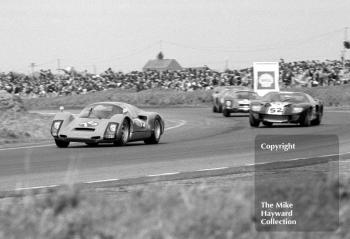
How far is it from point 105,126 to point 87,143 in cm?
62

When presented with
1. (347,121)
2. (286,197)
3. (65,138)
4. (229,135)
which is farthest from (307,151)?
(347,121)

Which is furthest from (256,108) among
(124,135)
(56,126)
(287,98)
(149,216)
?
(149,216)

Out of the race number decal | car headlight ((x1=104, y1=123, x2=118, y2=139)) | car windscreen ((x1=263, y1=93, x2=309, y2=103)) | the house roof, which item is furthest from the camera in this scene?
the house roof

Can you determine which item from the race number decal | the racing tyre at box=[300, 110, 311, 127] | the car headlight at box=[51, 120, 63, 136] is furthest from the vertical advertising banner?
the car headlight at box=[51, 120, 63, 136]

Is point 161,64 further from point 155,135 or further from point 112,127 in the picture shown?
A: point 112,127

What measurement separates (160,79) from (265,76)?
27.3 metres

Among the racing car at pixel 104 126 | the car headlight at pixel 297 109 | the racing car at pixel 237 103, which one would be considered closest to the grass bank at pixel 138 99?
the racing car at pixel 237 103

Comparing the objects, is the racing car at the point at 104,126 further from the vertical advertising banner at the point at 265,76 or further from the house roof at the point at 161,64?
the house roof at the point at 161,64

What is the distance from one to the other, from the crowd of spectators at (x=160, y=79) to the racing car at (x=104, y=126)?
1611 inches

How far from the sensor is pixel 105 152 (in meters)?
20.4

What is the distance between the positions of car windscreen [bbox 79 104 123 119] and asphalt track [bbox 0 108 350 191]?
0.74m

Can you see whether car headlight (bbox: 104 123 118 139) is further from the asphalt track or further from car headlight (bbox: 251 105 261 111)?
car headlight (bbox: 251 105 261 111)

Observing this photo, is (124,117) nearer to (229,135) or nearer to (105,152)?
(105,152)

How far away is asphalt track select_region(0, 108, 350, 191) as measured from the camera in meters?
14.9
